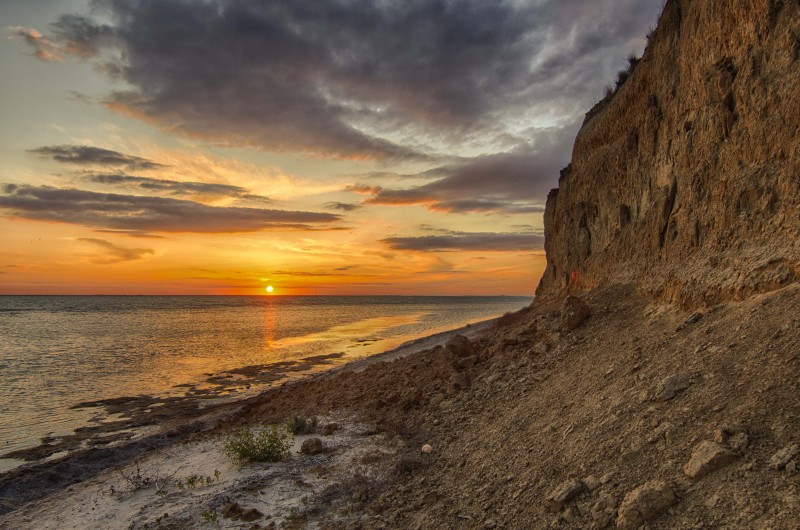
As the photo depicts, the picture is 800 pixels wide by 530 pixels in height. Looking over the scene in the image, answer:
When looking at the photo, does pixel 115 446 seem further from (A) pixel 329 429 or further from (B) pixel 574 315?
(B) pixel 574 315

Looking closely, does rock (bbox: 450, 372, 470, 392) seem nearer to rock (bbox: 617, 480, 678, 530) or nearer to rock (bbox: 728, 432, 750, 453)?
rock (bbox: 617, 480, 678, 530)

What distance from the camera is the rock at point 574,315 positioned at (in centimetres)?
1264

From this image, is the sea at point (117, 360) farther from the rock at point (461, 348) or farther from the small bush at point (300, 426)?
the rock at point (461, 348)

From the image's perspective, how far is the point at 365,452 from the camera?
9797 mm

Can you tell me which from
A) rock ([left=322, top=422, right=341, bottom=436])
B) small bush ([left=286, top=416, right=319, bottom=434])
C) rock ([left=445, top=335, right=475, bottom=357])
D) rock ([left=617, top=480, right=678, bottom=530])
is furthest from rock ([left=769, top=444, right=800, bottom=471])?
rock ([left=445, top=335, right=475, bottom=357])

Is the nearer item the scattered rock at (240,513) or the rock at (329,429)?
the scattered rock at (240,513)

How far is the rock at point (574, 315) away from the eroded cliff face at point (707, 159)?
1.74 m

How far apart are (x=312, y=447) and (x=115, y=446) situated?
8.59m

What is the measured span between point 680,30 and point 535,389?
10982mm

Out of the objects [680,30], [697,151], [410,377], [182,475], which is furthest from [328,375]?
[680,30]

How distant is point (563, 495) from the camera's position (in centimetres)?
566

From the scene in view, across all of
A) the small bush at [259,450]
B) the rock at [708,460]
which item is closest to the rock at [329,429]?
the small bush at [259,450]

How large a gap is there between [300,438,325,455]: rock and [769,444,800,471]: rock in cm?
813

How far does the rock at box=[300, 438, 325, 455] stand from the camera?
9.96m
